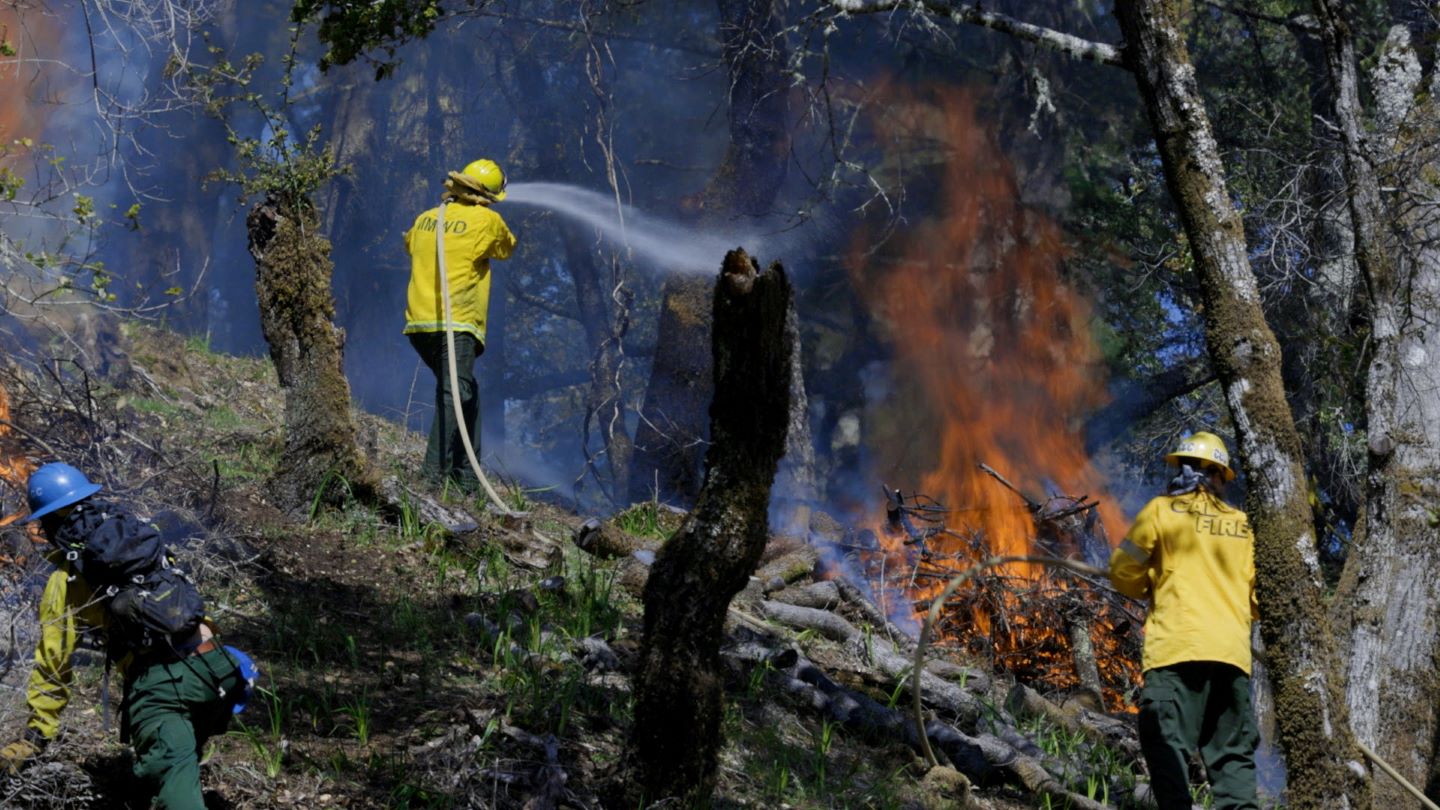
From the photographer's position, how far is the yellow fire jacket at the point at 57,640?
14.0ft

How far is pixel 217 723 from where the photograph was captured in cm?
455

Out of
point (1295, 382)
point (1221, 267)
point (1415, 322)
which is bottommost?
point (1221, 267)

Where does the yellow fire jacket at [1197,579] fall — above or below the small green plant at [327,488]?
below

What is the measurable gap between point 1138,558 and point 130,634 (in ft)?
12.4

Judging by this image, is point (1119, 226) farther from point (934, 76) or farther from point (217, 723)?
point (217, 723)

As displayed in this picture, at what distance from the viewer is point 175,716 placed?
4344 millimetres

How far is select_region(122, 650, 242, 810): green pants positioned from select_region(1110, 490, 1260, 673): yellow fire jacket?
3.47 metres

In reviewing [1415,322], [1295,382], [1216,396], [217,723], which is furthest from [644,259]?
[217,723]

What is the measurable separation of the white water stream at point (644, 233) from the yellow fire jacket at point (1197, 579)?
23.0ft

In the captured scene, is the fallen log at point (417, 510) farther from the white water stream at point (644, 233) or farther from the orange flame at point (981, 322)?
the orange flame at point (981, 322)

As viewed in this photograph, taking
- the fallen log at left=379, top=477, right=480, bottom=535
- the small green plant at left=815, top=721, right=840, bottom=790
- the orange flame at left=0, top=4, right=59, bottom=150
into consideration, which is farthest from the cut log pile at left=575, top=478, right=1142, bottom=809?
the orange flame at left=0, top=4, right=59, bottom=150

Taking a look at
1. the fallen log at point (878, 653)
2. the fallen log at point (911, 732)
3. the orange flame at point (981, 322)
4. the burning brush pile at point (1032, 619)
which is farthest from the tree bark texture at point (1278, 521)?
Answer: the orange flame at point (981, 322)

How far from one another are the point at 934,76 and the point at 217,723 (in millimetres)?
12595

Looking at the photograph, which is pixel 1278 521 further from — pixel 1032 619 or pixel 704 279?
pixel 704 279
